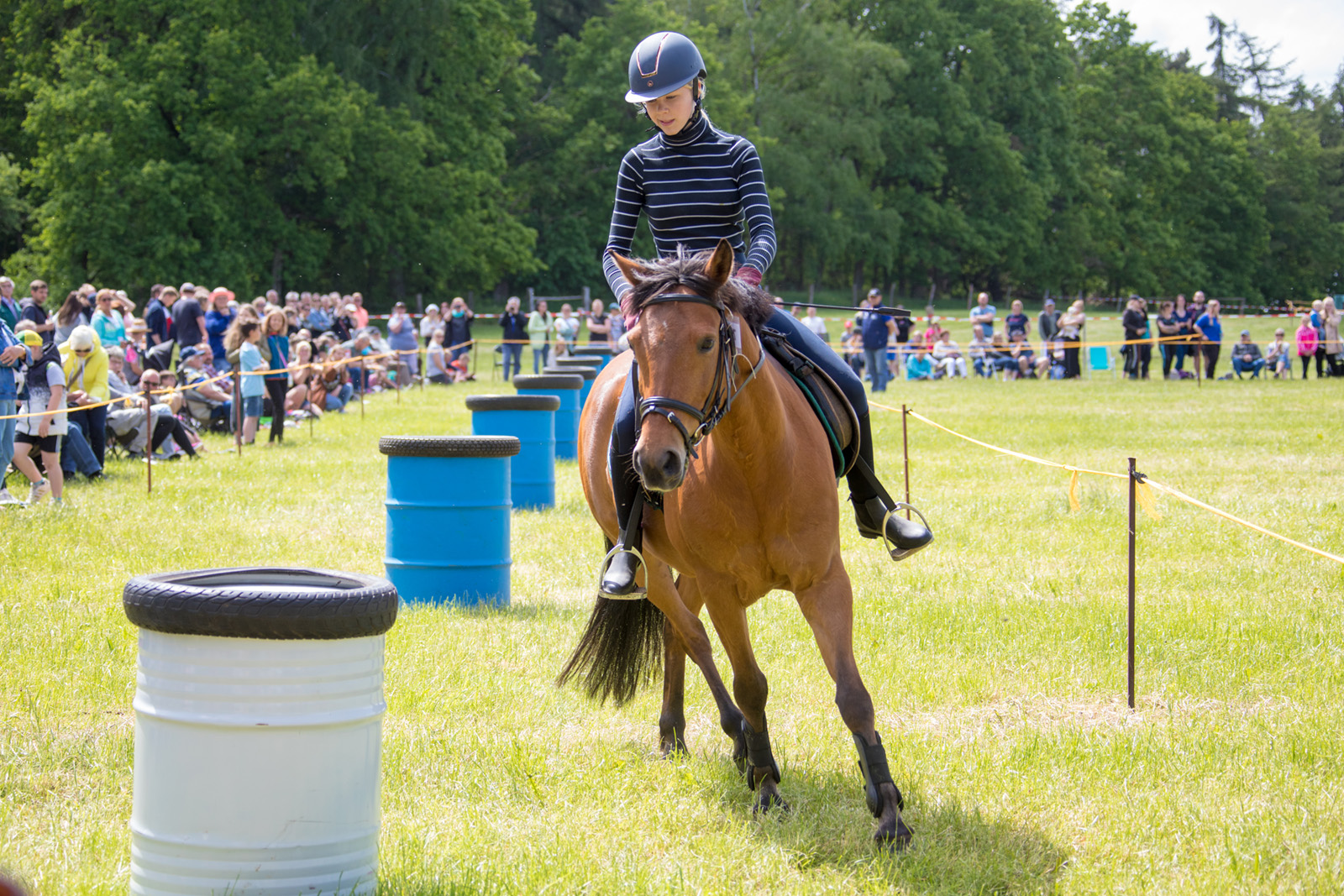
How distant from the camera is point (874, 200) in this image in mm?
70000

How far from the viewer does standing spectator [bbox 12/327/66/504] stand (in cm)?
1237

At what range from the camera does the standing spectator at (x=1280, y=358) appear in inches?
1346

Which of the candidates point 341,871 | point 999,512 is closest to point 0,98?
point 999,512

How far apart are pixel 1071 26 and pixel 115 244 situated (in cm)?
6437

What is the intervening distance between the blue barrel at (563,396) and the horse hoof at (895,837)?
884 centimetres

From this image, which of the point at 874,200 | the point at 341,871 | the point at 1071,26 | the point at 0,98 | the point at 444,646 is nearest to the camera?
the point at 341,871

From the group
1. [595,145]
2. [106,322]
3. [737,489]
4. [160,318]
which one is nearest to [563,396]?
[106,322]

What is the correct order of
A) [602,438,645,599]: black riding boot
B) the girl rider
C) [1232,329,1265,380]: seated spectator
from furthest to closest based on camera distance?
[1232,329,1265,380]: seated spectator < the girl rider < [602,438,645,599]: black riding boot

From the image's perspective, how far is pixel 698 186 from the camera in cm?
573

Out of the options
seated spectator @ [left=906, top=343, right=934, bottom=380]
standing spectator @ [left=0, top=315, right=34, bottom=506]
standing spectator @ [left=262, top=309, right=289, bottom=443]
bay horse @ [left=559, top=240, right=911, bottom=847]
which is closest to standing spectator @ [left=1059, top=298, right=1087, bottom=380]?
seated spectator @ [left=906, top=343, right=934, bottom=380]

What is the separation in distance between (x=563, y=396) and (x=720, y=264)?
10.7m

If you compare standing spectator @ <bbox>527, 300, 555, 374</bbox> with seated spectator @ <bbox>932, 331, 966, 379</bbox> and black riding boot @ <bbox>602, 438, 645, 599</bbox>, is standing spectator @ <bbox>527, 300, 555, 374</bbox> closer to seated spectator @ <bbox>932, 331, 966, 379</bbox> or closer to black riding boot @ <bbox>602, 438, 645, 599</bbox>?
seated spectator @ <bbox>932, 331, 966, 379</bbox>

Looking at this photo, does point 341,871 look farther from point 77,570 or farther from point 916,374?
point 916,374

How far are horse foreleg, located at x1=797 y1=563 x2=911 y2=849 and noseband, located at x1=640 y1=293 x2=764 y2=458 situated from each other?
2.70ft
